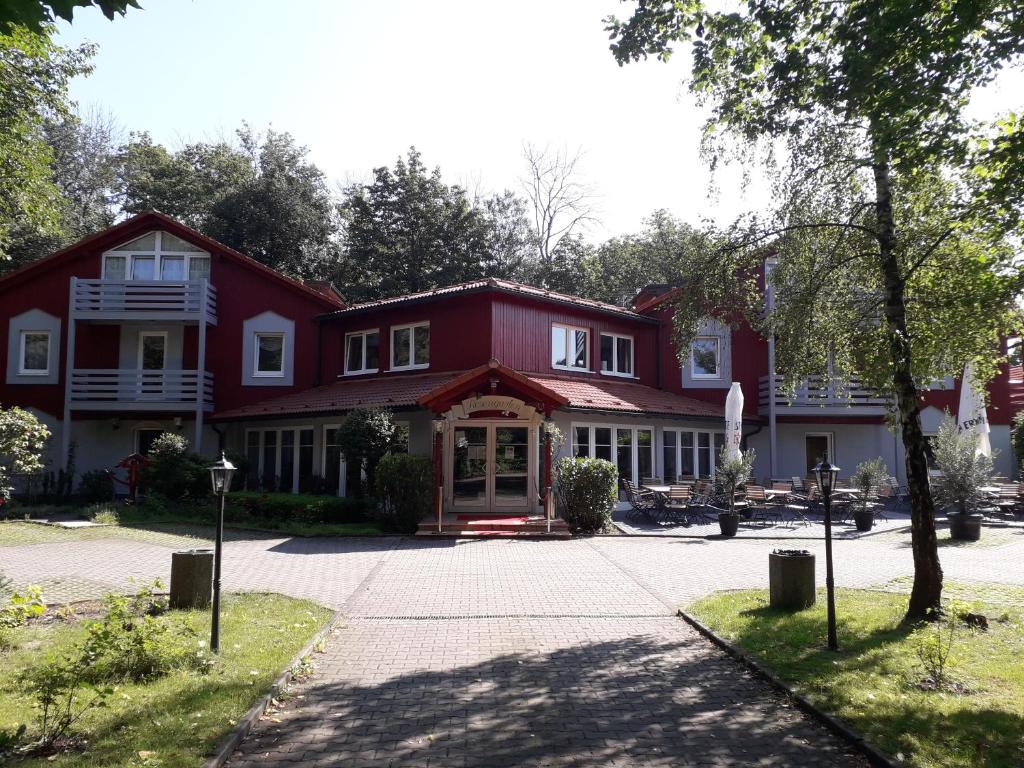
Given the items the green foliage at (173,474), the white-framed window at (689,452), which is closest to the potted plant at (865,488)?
the white-framed window at (689,452)

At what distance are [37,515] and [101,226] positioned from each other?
2307 cm

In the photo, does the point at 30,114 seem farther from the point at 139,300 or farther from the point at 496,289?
the point at 496,289

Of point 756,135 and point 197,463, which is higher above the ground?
point 756,135

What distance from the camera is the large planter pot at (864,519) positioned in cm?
1666

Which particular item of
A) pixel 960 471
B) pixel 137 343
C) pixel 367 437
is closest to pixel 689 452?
pixel 960 471

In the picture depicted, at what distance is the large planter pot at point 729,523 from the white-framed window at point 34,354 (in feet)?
70.1

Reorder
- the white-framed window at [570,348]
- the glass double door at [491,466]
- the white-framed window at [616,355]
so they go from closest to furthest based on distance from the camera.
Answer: the glass double door at [491,466], the white-framed window at [570,348], the white-framed window at [616,355]

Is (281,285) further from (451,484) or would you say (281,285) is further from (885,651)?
(885,651)

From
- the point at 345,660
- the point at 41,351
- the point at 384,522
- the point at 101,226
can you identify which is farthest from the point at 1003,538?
the point at 101,226

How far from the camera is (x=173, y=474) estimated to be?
19.2 metres

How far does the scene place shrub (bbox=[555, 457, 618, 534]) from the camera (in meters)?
16.1

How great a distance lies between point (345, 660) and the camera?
6602 millimetres

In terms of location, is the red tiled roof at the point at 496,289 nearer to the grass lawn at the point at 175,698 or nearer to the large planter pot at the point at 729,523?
the large planter pot at the point at 729,523

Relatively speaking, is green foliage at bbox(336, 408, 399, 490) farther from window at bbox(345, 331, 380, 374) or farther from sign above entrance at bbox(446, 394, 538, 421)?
window at bbox(345, 331, 380, 374)
